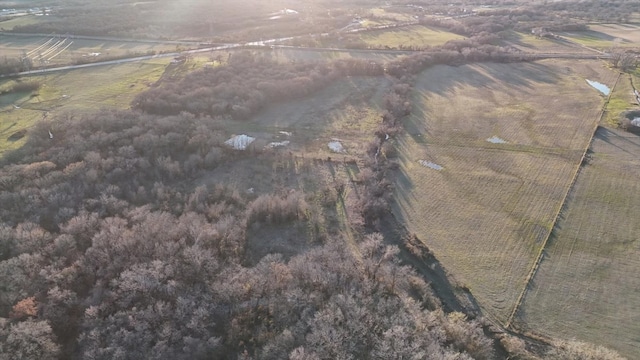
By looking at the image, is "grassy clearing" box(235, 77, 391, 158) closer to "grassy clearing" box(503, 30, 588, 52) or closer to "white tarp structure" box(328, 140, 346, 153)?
"white tarp structure" box(328, 140, 346, 153)

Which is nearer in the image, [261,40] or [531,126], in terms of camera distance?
[531,126]

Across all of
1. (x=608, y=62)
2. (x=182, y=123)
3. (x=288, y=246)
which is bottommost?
(x=288, y=246)

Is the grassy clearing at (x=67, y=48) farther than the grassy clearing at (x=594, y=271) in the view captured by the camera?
Yes

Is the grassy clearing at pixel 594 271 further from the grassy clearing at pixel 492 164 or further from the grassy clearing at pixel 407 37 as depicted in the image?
the grassy clearing at pixel 407 37

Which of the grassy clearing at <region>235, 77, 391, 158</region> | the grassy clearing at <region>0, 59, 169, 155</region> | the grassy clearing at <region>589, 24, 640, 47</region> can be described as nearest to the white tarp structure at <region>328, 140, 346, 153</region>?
the grassy clearing at <region>235, 77, 391, 158</region>

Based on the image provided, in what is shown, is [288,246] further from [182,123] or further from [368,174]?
[182,123]

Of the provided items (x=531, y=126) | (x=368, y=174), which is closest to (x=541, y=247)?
(x=368, y=174)

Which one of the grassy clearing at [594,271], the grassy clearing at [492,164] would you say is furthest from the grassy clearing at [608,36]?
the grassy clearing at [594,271]
